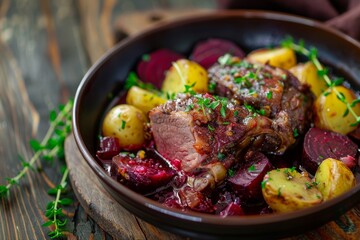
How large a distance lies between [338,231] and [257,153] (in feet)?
1.74

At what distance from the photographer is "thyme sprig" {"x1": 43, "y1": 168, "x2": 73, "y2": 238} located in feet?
8.00

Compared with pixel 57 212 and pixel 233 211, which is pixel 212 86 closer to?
pixel 233 211

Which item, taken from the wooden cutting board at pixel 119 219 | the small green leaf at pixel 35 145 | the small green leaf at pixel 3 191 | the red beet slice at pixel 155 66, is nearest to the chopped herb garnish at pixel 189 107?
the wooden cutting board at pixel 119 219

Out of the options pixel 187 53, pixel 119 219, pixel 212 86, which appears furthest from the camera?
pixel 187 53

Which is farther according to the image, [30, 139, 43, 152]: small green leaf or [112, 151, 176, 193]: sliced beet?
[30, 139, 43, 152]: small green leaf

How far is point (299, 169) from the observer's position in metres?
2.48

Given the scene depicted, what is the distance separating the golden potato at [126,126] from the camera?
2676 millimetres

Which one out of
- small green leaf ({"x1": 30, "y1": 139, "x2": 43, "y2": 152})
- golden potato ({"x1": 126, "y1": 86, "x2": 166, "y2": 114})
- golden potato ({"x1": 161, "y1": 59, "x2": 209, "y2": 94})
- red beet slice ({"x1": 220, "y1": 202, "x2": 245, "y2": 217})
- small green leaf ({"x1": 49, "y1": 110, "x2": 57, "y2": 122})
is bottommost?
red beet slice ({"x1": 220, "y1": 202, "x2": 245, "y2": 217})

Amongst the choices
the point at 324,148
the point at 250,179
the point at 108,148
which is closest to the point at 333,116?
the point at 324,148

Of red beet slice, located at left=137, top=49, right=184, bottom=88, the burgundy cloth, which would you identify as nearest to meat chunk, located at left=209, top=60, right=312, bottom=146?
red beet slice, located at left=137, top=49, right=184, bottom=88

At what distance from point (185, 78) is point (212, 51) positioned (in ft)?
1.65

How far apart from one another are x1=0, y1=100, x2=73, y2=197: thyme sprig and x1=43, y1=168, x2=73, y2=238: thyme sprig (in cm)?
25

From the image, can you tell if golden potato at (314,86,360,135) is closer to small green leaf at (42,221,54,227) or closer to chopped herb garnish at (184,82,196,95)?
chopped herb garnish at (184,82,196,95)

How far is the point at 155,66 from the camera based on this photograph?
10.4 ft
